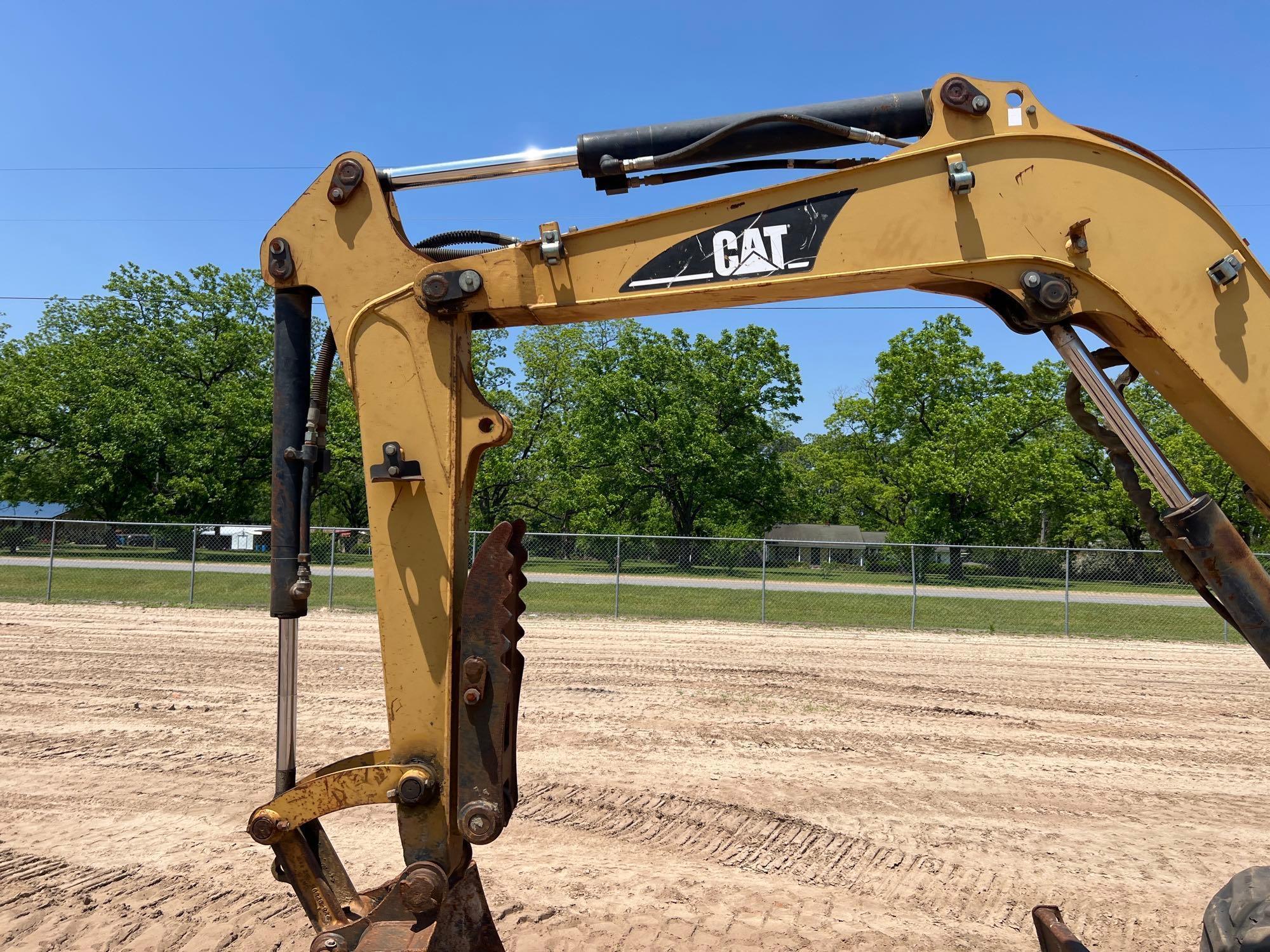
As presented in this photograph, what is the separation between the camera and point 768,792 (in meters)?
6.32

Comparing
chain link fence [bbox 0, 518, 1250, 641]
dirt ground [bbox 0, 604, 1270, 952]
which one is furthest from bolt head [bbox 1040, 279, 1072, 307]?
chain link fence [bbox 0, 518, 1250, 641]

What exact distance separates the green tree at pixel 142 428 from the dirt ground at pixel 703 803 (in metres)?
23.2

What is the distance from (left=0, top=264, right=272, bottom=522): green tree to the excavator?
1287 inches

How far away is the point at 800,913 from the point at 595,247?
3.60 meters

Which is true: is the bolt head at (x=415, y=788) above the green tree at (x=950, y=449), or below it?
below

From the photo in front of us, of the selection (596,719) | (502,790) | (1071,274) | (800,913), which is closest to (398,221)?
(502,790)

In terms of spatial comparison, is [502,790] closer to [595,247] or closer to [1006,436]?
[595,247]

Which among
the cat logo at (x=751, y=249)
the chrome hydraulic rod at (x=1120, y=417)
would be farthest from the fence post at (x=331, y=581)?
the chrome hydraulic rod at (x=1120, y=417)

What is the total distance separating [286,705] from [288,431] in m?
1.01

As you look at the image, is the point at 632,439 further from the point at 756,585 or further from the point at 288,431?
the point at 288,431

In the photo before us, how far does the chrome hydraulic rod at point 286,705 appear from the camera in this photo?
10.1 feet

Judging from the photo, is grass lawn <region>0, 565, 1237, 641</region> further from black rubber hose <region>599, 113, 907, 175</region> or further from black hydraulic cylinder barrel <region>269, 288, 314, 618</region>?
black rubber hose <region>599, 113, 907, 175</region>

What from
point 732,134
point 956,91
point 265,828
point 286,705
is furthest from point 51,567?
point 956,91

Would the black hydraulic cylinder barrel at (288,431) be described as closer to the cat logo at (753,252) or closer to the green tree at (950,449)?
the cat logo at (753,252)
